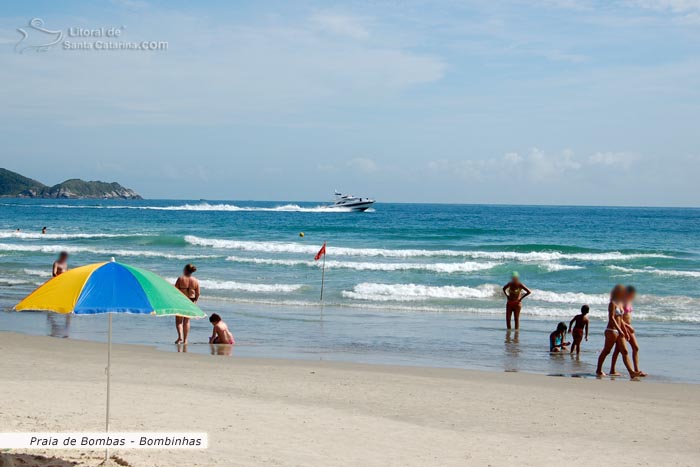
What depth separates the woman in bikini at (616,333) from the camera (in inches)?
460

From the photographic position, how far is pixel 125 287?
217 inches

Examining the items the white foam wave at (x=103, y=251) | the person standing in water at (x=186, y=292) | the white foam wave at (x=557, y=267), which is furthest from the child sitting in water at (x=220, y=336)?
the white foam wave at (x=103, y=251)

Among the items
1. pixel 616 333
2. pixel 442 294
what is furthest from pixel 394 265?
pixel 616 333

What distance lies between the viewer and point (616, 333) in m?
11.7

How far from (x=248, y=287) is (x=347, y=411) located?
51.4 ft

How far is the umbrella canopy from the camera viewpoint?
5.32 meters

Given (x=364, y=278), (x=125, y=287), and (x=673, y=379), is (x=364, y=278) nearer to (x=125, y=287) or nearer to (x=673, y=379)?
(x=673, y=379)

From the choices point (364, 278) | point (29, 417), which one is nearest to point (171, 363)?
point (29, 417)

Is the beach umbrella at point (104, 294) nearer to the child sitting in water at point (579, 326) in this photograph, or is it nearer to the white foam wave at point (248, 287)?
the child sitting in water at point (579, 326)

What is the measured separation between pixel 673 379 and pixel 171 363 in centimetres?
805

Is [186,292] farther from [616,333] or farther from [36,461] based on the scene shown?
[36,461]

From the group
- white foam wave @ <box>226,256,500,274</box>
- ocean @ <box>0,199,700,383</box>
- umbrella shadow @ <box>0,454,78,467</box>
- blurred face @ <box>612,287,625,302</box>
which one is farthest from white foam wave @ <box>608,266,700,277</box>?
umbrella shadow @ <box>0,454,78,467</box>

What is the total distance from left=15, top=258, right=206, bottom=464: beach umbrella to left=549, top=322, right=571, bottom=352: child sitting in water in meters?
9.70
